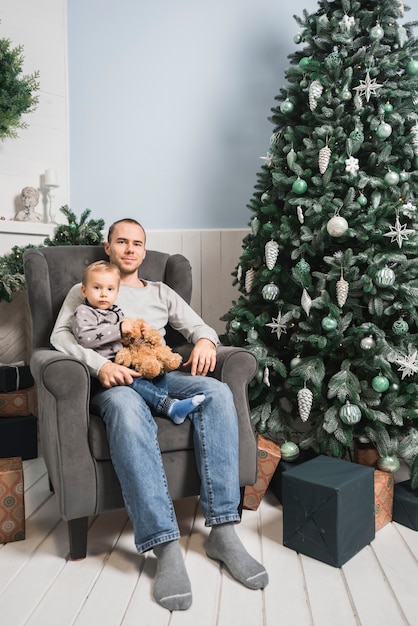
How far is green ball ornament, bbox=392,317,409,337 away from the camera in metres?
2.06

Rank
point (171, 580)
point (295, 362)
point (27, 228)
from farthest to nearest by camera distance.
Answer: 1. point (27, 228)
2. point (295, 362)
3. point (171, 580)

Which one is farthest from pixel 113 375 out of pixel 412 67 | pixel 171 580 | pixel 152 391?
pixel 412 67

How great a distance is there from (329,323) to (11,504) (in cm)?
132

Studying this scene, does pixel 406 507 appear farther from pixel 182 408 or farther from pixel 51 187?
pixel 51 187

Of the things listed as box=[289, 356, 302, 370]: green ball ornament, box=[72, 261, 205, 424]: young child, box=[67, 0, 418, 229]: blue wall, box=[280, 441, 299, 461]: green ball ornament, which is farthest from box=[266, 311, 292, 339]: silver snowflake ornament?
box=[67, 0, 418, 229]: blue wall

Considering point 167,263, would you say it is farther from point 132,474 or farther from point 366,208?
point 132,474

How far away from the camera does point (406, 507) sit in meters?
1.94

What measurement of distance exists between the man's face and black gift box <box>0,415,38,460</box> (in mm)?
1013

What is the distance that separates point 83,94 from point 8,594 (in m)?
2.68

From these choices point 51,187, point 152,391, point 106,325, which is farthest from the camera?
point 51,187

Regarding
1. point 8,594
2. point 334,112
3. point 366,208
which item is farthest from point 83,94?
point 8,594

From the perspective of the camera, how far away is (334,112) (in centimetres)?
215

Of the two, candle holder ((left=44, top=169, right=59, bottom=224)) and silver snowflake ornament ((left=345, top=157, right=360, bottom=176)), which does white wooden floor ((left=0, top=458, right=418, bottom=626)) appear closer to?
silver snowflake ornament ((left=345, top=157, right=360, bottom=176))

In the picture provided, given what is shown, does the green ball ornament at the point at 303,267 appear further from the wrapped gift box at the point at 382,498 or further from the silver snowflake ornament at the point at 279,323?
the wrapped gift box at the point at 382,498
